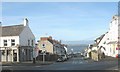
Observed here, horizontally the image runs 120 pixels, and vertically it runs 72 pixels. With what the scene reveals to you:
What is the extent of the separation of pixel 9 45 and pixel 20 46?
8.71 ft

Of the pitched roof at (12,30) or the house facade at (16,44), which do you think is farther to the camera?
the pitched roof at (12,30)

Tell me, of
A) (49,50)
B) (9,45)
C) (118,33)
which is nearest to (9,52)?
(9,45)

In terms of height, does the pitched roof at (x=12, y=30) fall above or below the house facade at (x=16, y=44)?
above

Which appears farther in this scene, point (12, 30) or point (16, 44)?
point (12, 30)

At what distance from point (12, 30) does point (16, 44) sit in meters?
4.72

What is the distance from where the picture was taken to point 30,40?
225ft

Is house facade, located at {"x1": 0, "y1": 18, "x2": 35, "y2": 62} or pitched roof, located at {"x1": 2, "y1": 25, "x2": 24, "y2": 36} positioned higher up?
pitched roof, located at {"x1": 2, "y1": 25, "x2": 24, "y2": 36}

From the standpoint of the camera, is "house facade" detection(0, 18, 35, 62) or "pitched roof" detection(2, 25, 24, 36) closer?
"house facade" detection(0, 18, 35, 62)

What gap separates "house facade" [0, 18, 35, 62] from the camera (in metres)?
61.6

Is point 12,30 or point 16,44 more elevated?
point 12,30

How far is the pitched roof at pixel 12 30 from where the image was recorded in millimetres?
63256

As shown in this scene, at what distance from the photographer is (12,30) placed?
65125 millimetres

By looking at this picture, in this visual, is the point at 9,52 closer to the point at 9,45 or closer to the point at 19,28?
the point at 9,45

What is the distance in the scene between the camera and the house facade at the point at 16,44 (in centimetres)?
6159
